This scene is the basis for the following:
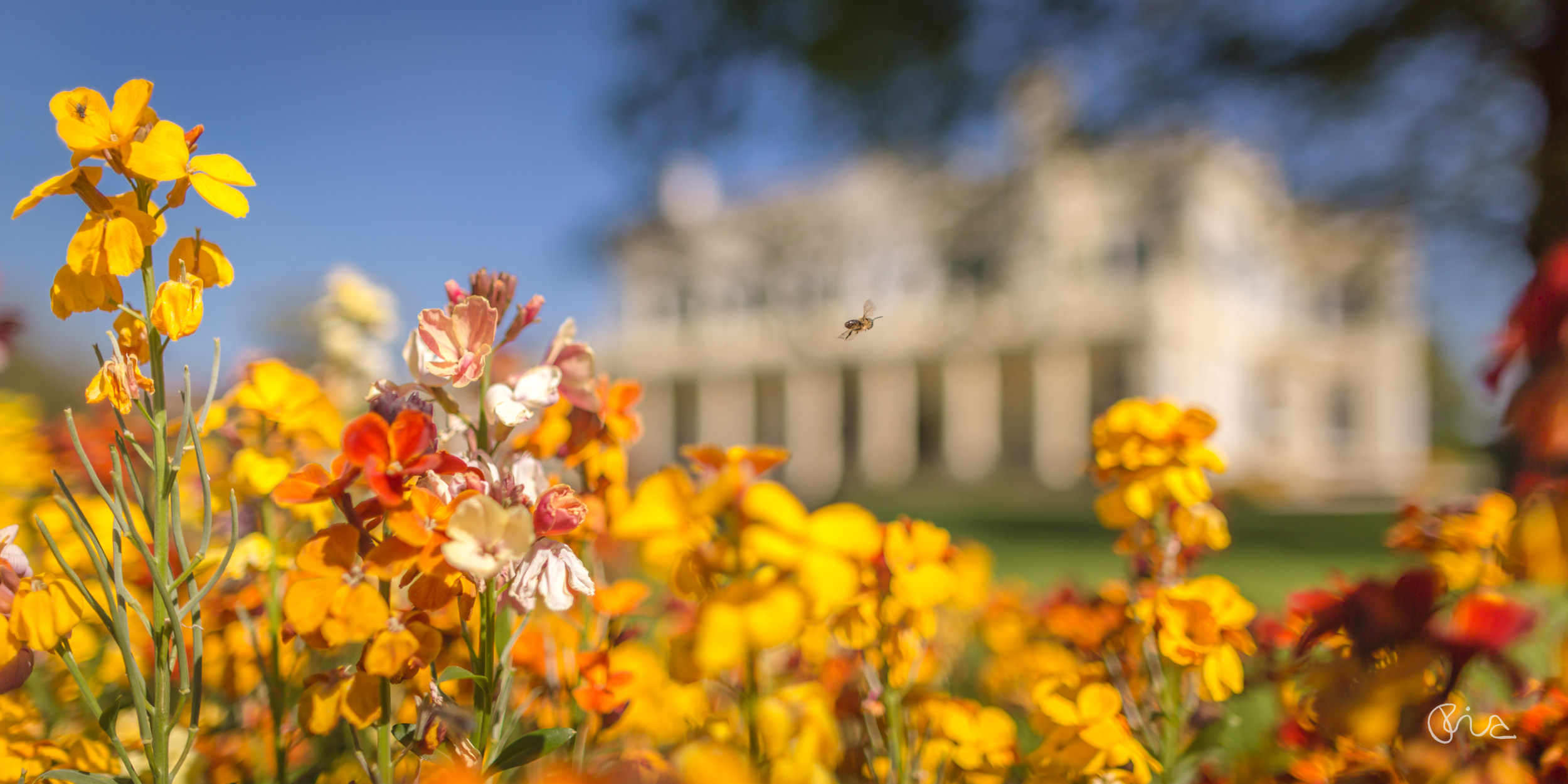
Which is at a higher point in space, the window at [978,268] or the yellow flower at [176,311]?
the window at [978,268]

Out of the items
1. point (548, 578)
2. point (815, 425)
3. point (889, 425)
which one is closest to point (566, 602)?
point (548, 578)

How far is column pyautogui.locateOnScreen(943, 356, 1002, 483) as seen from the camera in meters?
24.6

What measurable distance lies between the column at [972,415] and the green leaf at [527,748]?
79.5 ft

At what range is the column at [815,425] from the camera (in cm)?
2742

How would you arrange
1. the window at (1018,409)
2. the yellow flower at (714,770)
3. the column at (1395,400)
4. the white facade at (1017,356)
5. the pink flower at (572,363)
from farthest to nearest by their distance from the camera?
1. the column at (1395,400)
2. the window at (1018,409)
3. the white facade at (1017,356)
4. the pink flower at (572,363)
5. the yellow flower at (714,770)

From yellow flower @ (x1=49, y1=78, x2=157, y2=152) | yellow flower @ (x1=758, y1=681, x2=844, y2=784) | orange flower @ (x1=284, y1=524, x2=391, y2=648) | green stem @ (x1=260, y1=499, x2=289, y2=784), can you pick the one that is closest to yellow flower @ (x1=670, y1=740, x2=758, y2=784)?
yellow flower @ (x1=758, y1=681, x2=844, y2=784)

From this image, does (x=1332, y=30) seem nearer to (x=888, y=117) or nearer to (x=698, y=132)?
(x=888, y=117)

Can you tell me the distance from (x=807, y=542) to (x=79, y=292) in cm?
73

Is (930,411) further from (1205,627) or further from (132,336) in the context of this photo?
(132,336)

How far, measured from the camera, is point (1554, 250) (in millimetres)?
659

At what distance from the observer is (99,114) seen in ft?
2.59

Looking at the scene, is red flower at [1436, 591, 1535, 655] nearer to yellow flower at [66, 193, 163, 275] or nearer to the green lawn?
the green lawn

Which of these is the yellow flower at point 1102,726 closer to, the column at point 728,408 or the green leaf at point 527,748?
the green leaf at point 527,748

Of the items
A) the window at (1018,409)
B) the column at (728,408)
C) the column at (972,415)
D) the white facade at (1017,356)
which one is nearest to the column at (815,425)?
the white facade at (1017,356)
